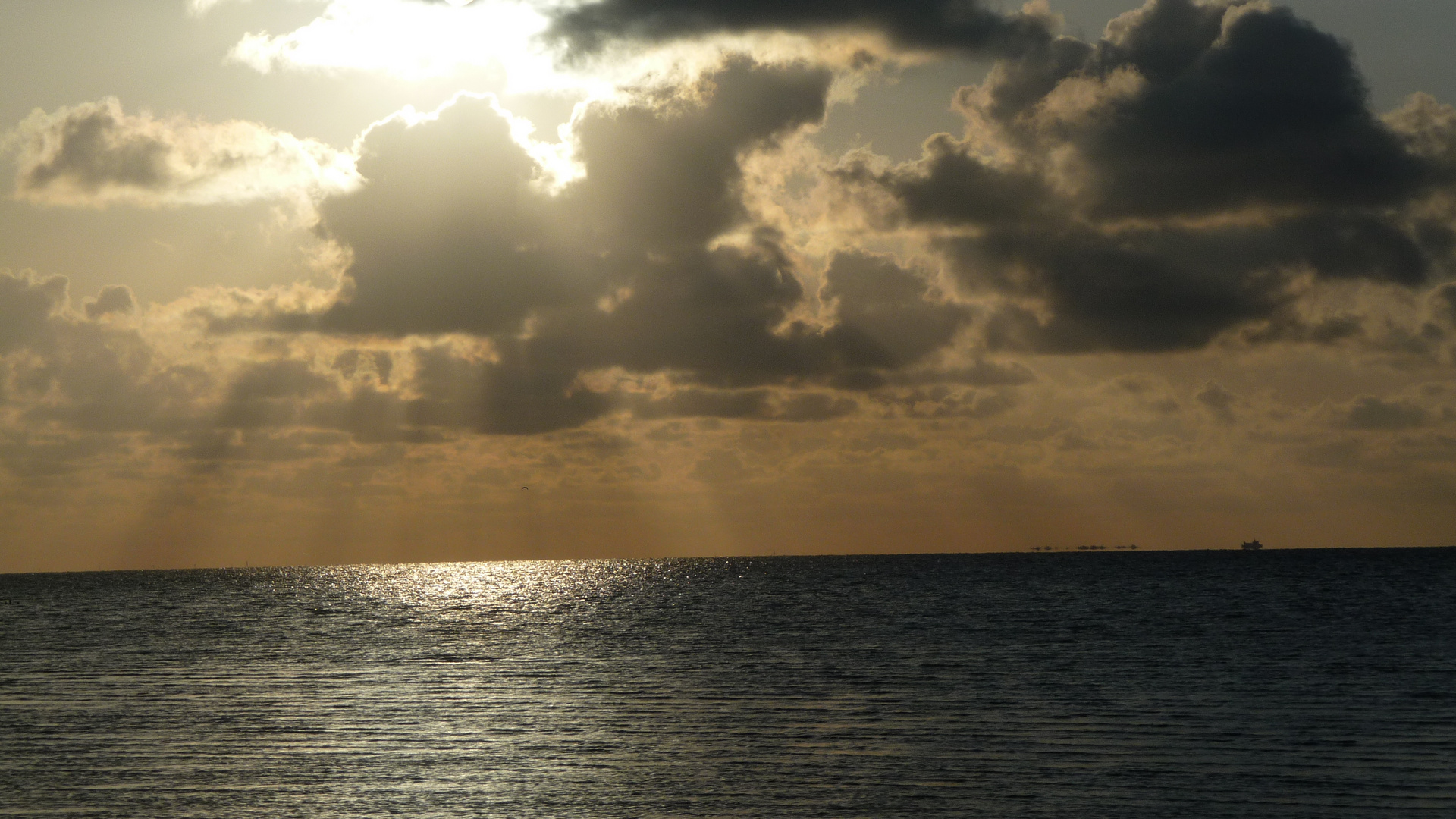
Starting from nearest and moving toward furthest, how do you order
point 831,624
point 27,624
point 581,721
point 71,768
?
point 71,768 → point 581,721 → point 831,624 → point 27,624

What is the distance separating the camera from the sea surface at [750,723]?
37781 mm

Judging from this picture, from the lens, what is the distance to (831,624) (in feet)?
381

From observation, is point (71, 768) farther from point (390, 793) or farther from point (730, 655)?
point (730, 655)

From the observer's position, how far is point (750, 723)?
2047 inches

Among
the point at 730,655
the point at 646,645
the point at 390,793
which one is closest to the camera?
the point at 390,793

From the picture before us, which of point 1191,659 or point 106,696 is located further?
point 1191,659

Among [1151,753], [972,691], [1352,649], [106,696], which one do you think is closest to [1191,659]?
[1352,649]

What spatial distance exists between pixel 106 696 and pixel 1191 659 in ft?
209

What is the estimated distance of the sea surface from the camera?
37.8 metres

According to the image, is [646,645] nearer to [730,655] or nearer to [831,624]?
[730,655]

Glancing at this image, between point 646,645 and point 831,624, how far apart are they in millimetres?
26334

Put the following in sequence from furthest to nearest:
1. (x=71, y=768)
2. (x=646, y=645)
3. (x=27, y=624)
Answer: (x=27, y=624), (x=646, y=645), (x=71, y=768)

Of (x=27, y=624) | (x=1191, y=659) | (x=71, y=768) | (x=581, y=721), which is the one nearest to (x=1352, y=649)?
(x=1191, y=659)

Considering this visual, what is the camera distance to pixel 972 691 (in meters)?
61.9
